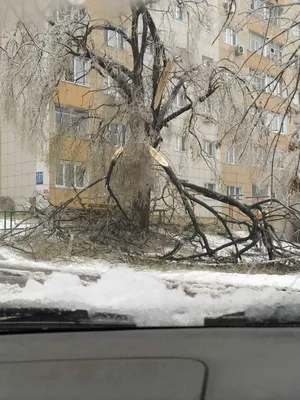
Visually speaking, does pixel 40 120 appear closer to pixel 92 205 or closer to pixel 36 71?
pixel 36 71

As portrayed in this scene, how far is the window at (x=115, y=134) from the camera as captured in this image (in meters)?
12.7

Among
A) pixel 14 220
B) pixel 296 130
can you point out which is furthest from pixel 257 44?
pixel 14 220

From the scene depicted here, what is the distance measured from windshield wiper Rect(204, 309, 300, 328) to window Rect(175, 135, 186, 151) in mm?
12079

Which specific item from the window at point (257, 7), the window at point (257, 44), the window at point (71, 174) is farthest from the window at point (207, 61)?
the window at point (257, 7)

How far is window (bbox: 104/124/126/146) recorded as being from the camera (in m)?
12.7

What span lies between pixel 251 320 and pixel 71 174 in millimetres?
12866

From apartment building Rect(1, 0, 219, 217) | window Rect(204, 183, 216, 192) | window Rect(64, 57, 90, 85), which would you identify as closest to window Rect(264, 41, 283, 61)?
apartment building Rect(1, 0, 219, 217)

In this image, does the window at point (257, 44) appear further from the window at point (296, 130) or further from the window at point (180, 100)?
the window at point (180, 100)

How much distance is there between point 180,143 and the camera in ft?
46.1

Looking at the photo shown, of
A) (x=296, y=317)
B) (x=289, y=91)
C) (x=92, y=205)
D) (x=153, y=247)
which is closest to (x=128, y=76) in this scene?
(x=92, y=205)

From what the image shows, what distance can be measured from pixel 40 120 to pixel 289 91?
7639 millimetres

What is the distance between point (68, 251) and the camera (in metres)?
10.6

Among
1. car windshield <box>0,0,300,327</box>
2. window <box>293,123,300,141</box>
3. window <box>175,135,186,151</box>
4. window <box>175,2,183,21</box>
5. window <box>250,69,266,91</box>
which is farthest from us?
window <box>175,135,186,151</box>

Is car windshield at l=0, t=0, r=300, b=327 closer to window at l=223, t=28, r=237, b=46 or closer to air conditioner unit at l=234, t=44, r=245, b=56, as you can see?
air conditioner unit at l=234, t=44, r=245, b=56
